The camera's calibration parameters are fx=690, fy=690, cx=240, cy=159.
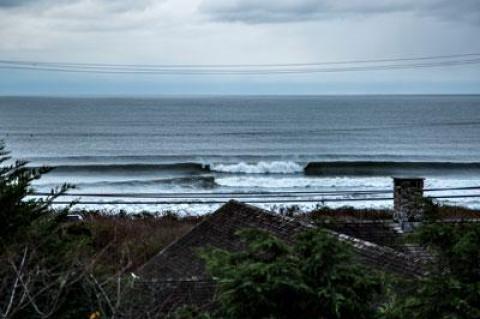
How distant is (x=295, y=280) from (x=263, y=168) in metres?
43.5

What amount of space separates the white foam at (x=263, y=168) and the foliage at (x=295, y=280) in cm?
4246

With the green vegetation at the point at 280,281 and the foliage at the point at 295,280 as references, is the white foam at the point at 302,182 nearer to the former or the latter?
the green vegetation at the point at 280,281

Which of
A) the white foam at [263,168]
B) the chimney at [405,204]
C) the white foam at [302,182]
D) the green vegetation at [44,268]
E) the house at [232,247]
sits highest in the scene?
the green vegetation at [44,268]

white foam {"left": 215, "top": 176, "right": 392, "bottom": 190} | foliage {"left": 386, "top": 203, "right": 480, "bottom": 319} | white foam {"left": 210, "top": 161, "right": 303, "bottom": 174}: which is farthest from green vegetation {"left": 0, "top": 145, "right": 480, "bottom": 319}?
white foam {"left": 210, "top": 161, "right": 303, "bottom": 174}

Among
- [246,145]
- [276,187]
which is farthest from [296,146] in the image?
[276,187]

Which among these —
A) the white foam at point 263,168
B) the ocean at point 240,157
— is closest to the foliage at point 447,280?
the ocean at point 240,157

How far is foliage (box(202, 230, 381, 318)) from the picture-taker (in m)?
6.09

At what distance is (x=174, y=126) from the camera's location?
90188mm

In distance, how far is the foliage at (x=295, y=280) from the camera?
6.09m

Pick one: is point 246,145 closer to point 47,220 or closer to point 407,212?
point 407,212

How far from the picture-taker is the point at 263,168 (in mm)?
49594

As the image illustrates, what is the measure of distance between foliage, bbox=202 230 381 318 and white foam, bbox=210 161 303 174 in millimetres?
42462

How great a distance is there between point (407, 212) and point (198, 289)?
4.99 m

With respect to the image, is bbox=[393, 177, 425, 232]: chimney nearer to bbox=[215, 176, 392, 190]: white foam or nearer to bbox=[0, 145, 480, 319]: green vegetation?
bbox=[0, 145, 480, 319]: green vegetation
